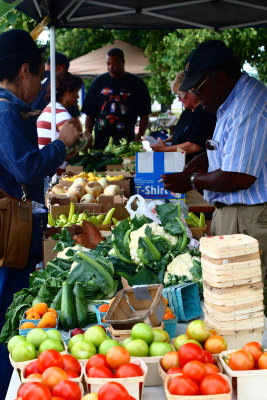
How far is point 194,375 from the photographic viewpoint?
59.1 inches

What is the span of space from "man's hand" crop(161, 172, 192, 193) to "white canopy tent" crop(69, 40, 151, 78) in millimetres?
13072

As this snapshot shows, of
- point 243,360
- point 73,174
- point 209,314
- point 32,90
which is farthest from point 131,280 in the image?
point 73,174

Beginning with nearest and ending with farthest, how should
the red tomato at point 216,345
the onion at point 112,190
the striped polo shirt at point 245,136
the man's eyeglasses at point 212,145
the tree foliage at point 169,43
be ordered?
the red tomato at point 216,345 → the striped polo shirt at point 245,136 → the man's eyeglasses at point 212,145 → the onion at point 112,190 → the tree foliage at point 169,43

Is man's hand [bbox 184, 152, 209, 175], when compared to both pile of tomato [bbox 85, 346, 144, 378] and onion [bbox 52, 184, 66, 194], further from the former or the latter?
pile of tomato [bbox 85, 346, 144, 378]

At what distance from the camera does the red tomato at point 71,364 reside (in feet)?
5.18

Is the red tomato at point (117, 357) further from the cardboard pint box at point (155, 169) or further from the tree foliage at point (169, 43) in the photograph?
the tree foliage at point (169, 43)

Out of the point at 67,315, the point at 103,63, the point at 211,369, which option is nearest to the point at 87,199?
the point at 67,315

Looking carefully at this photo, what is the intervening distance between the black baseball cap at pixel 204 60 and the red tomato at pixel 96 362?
1915 millimetres

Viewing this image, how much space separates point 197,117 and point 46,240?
308 centimetres

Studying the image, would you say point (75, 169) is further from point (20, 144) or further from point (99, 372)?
point (99, 372)

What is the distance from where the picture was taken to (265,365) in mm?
1572

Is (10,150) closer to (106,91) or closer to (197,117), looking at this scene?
(197,117)

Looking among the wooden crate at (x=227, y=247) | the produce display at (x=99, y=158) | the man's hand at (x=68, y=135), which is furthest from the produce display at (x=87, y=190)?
the wooden crate at (x=227, y=247)

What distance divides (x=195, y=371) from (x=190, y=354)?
0.10 meters
